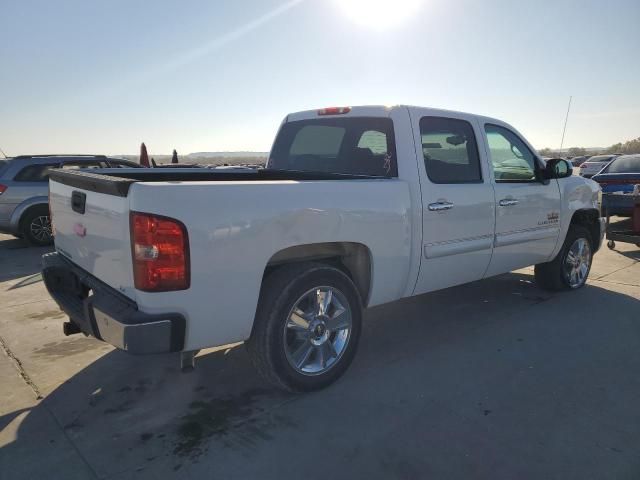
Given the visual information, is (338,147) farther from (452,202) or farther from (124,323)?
(124,323)

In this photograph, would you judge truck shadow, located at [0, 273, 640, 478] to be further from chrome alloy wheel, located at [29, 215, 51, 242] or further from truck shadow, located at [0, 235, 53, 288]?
chrome alloy wheel, located at [29, 215, 51, 242]

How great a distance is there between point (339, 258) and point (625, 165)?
9.15m

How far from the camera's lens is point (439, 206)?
12.2ft

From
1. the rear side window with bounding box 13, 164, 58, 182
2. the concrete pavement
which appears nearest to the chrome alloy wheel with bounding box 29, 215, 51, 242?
the rear side window with bounding box 13, 164, 58, 182

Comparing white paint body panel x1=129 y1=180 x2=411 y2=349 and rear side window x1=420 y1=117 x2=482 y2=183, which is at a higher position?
rear side window x1=420 y1=117 x2=482 y2=183

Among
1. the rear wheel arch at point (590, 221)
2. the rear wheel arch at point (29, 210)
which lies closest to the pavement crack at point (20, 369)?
the rear wheel arch at point (29, 210)

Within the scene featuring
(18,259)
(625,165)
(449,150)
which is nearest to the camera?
(449,150)

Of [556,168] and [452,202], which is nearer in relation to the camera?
[452,202]

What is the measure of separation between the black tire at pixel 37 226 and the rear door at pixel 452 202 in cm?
762

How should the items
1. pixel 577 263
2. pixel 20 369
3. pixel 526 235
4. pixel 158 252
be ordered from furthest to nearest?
pixel 577 263 < pixel 526 235 < pixel 20 369 < pixel 158 252

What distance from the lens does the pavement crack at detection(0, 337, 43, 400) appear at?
10.8ft

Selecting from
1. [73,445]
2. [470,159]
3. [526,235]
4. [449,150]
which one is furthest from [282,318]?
[526,235]

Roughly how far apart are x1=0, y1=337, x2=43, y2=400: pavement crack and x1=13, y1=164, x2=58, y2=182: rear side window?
550 cm

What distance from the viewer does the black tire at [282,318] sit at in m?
2.95
